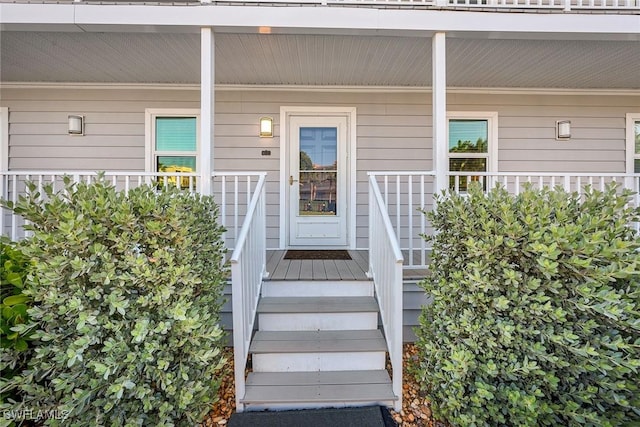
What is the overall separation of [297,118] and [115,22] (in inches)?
92.1

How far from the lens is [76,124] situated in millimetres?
4457

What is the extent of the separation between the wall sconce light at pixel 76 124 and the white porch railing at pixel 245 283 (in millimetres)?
3264

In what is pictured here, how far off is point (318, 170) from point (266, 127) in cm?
96

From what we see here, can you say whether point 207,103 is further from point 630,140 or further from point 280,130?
point 630,140

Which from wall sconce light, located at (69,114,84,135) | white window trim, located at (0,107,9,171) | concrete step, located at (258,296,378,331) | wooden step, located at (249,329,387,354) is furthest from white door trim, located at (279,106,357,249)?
white window trim, located at (0,107,9,171)

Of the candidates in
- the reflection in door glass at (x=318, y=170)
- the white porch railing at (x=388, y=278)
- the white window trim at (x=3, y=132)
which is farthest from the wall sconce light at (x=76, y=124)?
the white porch railing at (x=388, y=278)

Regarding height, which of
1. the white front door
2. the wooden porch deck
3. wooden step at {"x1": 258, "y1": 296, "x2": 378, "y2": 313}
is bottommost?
wooden step at {"x1": 258, "y1": 296, "x2": 378, "y2": 313}

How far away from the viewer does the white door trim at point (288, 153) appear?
182 inches

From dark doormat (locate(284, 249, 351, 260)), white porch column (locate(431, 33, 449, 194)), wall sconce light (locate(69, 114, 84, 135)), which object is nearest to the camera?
white porch column (locate(431, 33, 449, 194))

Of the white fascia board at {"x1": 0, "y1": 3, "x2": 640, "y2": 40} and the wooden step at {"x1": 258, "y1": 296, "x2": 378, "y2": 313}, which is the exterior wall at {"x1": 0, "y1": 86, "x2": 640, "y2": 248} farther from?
the wooden step at {"x1": 258, "y1": 296, "x2": 378, "y2": 313}

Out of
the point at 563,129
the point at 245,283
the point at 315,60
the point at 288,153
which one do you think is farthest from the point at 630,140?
the point at 245,283

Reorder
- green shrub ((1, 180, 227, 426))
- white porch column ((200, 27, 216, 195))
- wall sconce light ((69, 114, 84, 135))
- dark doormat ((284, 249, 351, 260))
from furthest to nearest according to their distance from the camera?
wall sconce light ((69, 114, 84, 135)) → dark doormat ((284, 249, 351, 260)) → white porch column ((200, 27, 216, 195)) → green shrub ((1, 180, 227, 426))

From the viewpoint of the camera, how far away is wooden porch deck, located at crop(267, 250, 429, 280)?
305 cm

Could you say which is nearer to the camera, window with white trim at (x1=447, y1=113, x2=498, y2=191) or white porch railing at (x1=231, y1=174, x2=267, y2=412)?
white porch railing at (x1=231, y1=174, x2=267, y2=412)
